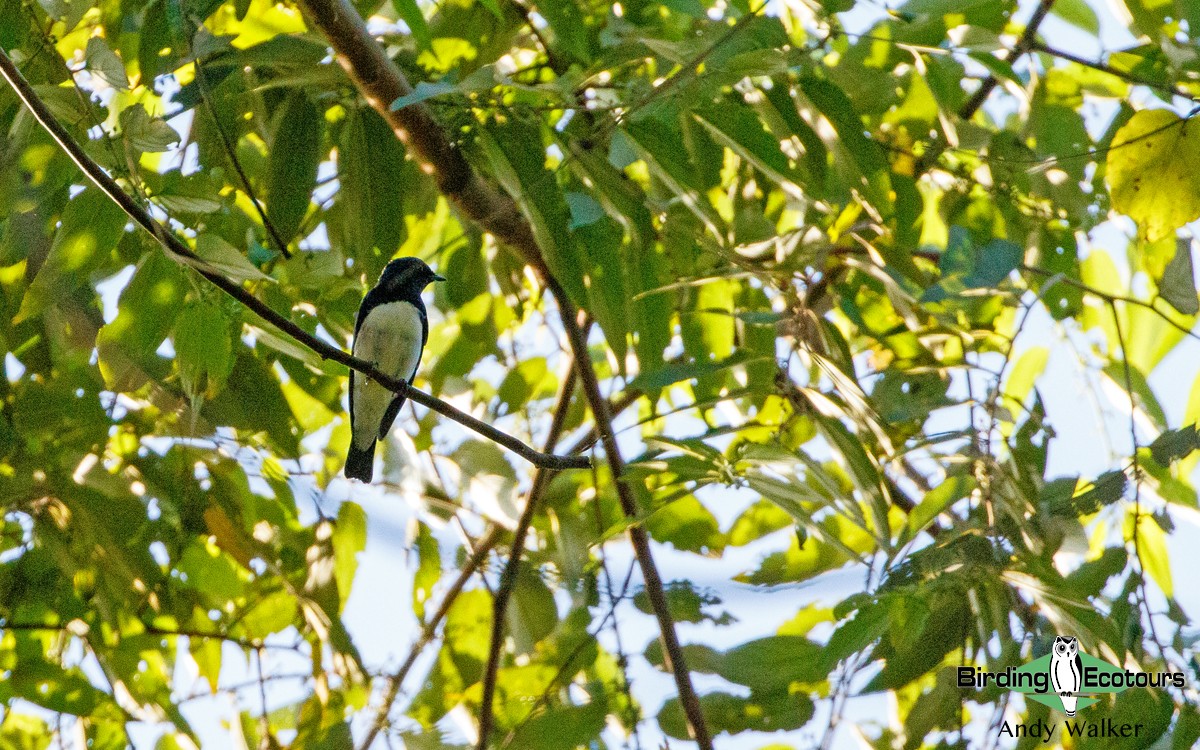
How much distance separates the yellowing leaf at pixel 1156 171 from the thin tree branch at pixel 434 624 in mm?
2112

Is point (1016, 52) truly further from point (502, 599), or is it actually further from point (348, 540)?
point (348, 540)

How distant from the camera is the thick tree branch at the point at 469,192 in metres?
2.52

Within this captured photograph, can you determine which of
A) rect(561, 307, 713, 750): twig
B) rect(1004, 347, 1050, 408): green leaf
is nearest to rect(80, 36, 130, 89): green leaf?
rect(561, 307, 713, 750): twig

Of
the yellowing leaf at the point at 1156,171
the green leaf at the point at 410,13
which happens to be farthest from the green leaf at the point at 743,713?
the green leaf at the point at 410,13

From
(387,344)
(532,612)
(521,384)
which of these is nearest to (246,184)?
(521,384)

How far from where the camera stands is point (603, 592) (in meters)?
3.38

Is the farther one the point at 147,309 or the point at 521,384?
the point at 521,384

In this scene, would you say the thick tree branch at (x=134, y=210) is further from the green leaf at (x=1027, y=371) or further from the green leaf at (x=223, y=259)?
the green leaf at (x=1027, y=371)

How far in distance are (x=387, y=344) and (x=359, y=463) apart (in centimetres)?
67

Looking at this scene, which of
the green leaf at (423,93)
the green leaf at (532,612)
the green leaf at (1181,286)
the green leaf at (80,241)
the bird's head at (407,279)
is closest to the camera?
the green leaf at (423,93)

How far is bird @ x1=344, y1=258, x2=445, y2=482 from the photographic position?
404 cm

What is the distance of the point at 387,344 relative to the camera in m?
4.34

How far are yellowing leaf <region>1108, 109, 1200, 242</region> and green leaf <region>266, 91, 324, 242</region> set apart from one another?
1.88 m

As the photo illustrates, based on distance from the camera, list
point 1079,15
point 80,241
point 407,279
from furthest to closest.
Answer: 1. point 407,279
2. point 1079,15
3. point 80,241
